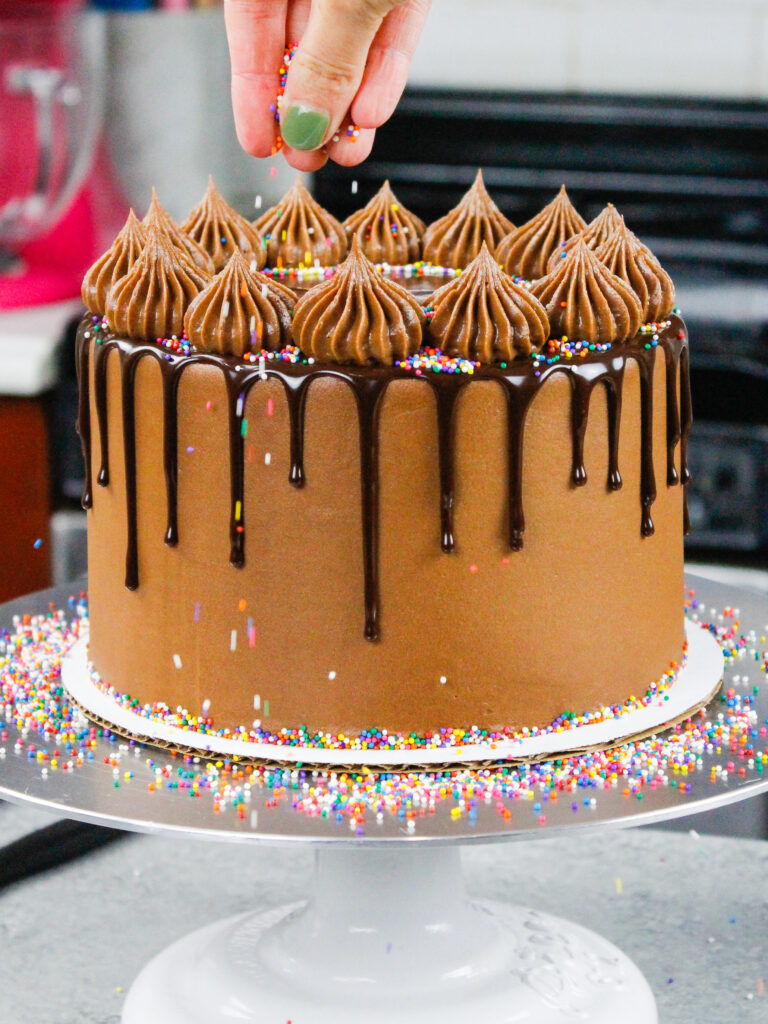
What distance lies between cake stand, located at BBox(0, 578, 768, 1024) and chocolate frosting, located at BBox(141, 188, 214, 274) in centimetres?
51

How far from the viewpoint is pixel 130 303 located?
1615 mm

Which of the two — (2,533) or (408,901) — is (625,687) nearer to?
(408,901)

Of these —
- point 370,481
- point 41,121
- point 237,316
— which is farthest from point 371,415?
point 41,121

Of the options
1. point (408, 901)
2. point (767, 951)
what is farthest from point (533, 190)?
point (408, 901)

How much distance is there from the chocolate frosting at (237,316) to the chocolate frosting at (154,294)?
3 cm

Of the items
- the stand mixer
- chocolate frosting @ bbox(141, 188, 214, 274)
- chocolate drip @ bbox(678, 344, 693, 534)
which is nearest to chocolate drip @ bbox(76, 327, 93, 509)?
chocolate frosting @ bbox(141, 188, 214, 274)

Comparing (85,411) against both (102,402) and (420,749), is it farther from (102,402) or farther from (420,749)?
(420,749)

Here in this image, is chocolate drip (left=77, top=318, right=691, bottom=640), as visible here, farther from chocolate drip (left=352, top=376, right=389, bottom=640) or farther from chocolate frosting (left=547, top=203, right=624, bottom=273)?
chocolate frosting (left=547, top=203, right=624, bottom=273)

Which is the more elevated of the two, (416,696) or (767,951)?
(416,696)

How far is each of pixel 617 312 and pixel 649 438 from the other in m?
0.13

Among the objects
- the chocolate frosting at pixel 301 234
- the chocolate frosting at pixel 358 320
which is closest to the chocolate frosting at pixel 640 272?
the chocolate frosting at pixel 358 320

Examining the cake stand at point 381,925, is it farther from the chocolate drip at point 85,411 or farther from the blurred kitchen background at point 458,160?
the blurred kitchen background at point 458,160

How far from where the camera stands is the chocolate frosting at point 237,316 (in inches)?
61.2

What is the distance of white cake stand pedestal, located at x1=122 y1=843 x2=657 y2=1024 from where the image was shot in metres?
1.84
